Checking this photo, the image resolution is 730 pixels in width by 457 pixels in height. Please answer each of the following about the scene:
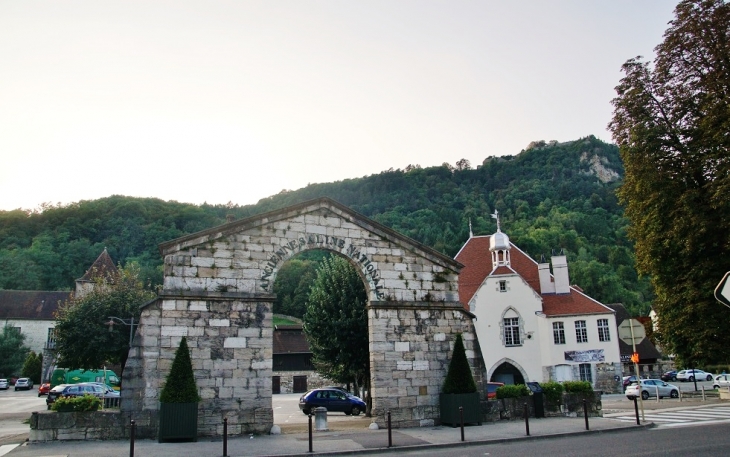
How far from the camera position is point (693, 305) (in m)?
20.2

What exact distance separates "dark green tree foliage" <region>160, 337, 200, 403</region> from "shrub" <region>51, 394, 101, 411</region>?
193 centimetres

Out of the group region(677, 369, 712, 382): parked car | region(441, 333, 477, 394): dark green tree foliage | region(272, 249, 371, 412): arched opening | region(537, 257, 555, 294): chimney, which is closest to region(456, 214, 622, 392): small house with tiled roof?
region(537, 257, 555, 294): chimney

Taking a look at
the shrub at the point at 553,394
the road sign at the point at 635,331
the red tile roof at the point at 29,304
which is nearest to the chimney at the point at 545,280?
the shrub at the point at 553,394

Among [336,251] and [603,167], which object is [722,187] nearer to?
[336,251]

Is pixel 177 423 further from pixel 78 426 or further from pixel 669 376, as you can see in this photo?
pixel 669 376

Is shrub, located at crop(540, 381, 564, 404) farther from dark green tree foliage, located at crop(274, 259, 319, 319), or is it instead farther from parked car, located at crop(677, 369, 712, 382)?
dark green tree foliage, located at crop(274, 259, 319, 319)

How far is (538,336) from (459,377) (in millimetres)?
22287

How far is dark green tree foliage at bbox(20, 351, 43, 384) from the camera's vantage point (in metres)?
57.9

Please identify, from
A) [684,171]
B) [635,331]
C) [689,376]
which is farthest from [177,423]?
[689,376]

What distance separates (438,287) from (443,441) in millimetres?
5732

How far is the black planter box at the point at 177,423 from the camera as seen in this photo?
1391 centimetres

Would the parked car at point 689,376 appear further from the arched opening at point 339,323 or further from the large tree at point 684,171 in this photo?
the arched opening at point 339,323

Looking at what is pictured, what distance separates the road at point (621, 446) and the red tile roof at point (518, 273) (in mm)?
23425

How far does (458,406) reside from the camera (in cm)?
1642
